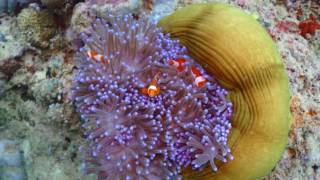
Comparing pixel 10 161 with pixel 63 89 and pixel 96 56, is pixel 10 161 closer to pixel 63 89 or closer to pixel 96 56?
pixel 63 89

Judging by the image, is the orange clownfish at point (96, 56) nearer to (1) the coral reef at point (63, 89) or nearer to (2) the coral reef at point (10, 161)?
(1) the coral reef at point (63, 89)

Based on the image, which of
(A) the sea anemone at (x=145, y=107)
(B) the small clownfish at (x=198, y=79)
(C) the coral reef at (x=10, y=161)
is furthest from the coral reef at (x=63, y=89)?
(B) the small clownfish at (x=198, y=79)

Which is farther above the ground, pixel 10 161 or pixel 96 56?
pixel 96 56

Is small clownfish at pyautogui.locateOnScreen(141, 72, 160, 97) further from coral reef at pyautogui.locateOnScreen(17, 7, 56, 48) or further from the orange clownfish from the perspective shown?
A: coral reef at pyautogui.locateOnScreen(17, 7, 56, 48)

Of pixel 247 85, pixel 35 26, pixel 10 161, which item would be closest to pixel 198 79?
pixel 247 85

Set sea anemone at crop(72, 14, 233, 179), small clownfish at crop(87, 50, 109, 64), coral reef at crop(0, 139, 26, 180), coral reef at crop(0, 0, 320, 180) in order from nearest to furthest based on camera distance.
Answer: sea anemone at crop(72, 14, 233, 179) → small clownfish at crop(87, 50, 109, 64) → coral reef at crop(0, 0, 320, 180) → coral reef at crop(0, 139, 26, 180)

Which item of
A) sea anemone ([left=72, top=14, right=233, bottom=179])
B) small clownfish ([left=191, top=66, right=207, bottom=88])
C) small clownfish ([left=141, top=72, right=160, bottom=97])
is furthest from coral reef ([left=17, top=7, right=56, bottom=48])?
small clownfish ([left=191, top=66, right=207, bottom=88])
